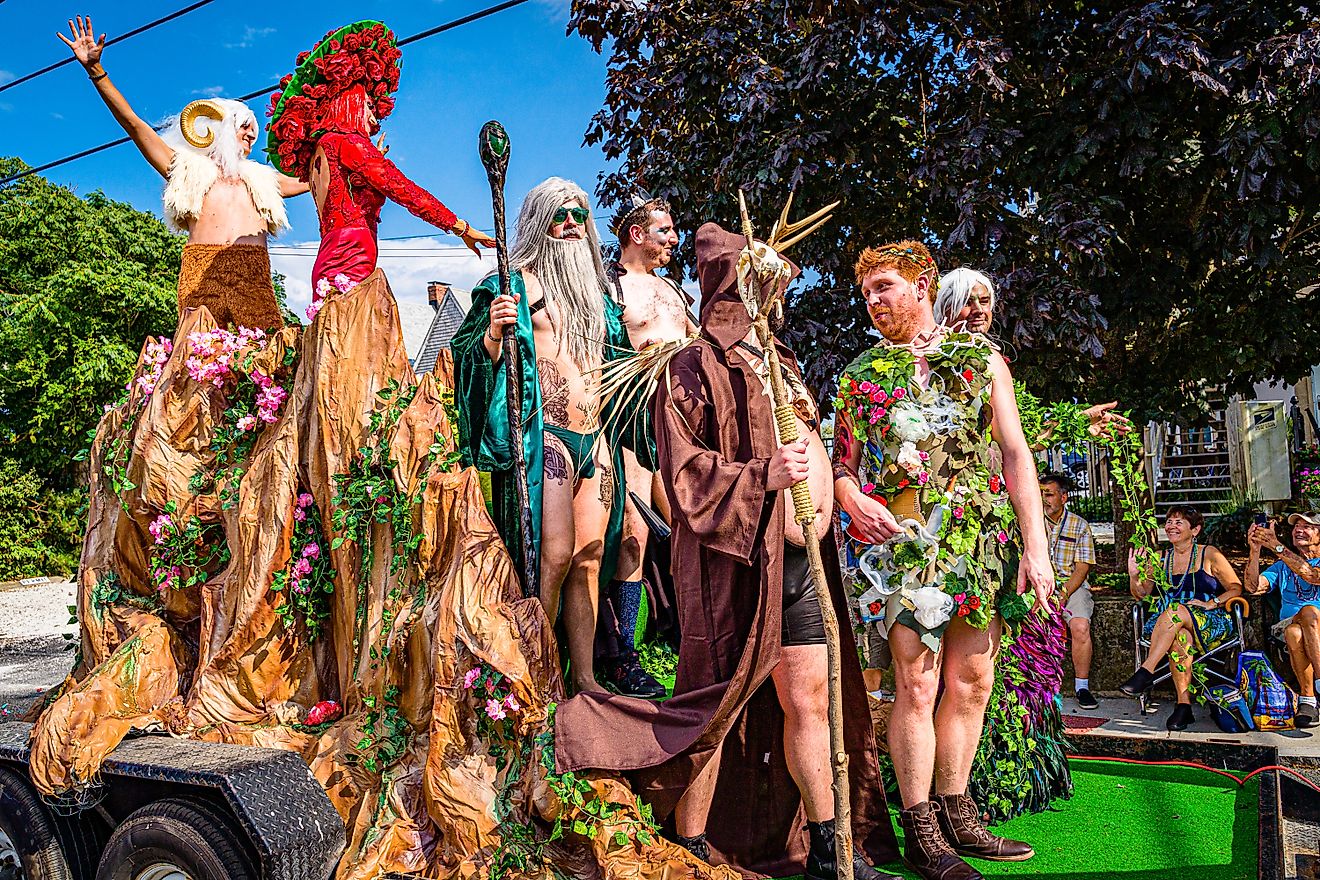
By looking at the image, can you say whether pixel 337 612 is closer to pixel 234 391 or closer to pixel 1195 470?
pixel 234 391

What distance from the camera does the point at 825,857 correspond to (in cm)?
316

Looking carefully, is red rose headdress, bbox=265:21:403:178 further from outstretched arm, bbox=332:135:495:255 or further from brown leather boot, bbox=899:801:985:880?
brown leather boot, bbox=899:801:985:880

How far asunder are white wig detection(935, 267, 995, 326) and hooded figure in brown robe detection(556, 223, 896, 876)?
1.38 m

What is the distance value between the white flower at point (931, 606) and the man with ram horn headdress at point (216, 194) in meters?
3.09

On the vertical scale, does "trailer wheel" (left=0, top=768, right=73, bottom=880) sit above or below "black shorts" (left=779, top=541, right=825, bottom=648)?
below

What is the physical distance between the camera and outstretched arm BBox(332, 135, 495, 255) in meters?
4.13

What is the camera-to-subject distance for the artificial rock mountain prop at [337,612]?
3051 mm

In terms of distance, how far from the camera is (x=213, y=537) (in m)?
4.30

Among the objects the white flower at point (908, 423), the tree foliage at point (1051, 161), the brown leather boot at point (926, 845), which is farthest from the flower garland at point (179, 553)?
the tree foliage at point (1051, 161)

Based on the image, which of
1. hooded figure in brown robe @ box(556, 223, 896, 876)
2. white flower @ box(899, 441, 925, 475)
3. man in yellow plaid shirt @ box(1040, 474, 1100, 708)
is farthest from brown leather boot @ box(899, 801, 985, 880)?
man in yellow plaid shirt @ box(1040, 474, 1100, 708)

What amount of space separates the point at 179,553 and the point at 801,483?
9.04 ft

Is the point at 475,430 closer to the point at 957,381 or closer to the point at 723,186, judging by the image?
the point at 957,381

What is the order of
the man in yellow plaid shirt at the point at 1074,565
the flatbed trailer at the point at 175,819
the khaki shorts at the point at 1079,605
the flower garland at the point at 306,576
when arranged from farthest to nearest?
1. the khaki shorts at the point at 1079,605
2. the man in yellow plaid shirt at the point at 1074,565
3. the flower garland at the point at 306,576
4. the flatbed trailer at the point at 175,819

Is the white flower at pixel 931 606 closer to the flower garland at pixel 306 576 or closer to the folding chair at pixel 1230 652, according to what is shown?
the flower garland at pixel 306 576
